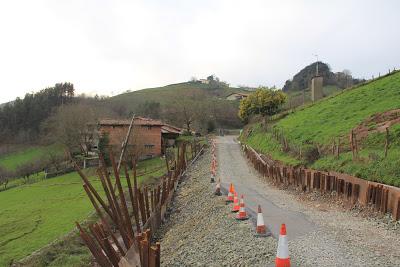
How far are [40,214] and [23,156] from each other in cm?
5598

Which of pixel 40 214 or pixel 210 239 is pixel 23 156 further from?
pixel 210 239

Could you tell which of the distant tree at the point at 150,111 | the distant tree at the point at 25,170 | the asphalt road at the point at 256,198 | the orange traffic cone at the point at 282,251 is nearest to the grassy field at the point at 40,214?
the asphalt road at the point at 256,198

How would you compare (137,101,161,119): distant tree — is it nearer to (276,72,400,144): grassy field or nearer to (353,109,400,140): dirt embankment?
(276,72,400,144): grassy field

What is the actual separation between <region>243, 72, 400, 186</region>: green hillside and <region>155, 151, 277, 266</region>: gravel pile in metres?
5.66

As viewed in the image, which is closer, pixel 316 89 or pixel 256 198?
pixel 256 198

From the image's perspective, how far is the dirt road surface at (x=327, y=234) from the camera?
8969 millimetres

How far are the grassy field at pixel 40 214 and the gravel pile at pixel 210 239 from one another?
6.73 meters

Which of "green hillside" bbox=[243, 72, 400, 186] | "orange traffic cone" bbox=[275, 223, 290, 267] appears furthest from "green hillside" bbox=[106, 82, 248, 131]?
"orange traffic cone" bbox=[275, 223, 290, 267]

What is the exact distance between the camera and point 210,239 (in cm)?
1248

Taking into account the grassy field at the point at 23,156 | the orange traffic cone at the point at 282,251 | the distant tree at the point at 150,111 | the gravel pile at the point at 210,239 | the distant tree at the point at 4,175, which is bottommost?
the distant tree at the point at 4,175

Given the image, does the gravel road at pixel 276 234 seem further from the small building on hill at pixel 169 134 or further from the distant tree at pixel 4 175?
the distant tree at pixel 4 175

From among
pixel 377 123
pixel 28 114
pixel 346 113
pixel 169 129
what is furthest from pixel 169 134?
pixel 377 123

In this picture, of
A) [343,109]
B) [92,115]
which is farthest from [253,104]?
[343,109]

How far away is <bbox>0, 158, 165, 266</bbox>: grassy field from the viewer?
2612 centimetres
